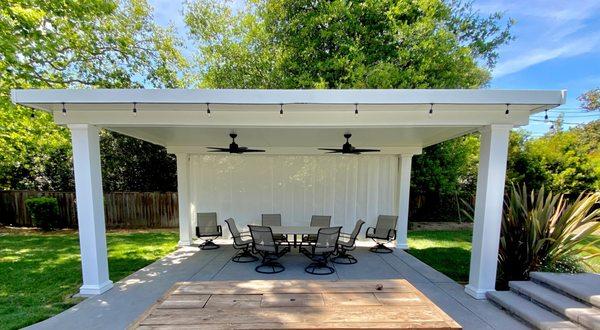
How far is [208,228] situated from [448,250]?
21.1 feet

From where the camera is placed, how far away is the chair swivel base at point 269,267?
4941 mm

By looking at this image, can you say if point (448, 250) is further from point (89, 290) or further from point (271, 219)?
point (89, 290)

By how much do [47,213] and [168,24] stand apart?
8180mm

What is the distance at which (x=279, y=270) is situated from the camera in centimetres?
500

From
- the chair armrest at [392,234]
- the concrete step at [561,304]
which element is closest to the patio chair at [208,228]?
the chair armrest at [392,234]

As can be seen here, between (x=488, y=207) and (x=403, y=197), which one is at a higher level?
(x=488, y=207)

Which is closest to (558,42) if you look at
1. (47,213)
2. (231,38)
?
(231,38)

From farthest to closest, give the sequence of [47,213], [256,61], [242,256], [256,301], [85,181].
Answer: [256,61] → [47,213] → [242,256] → [85,181] → [256,301]

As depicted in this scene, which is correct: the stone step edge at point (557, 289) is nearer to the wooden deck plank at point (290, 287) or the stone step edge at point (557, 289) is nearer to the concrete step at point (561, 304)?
the concrete step at point (561, 304)

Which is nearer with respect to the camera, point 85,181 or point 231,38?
point 85,181

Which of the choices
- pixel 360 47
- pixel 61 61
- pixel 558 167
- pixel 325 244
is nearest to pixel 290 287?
pixel 325 244

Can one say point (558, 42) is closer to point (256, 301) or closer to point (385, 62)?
point (385, 62)

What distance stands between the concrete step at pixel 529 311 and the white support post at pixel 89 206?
5985 mm

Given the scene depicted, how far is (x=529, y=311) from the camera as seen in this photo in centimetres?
325
